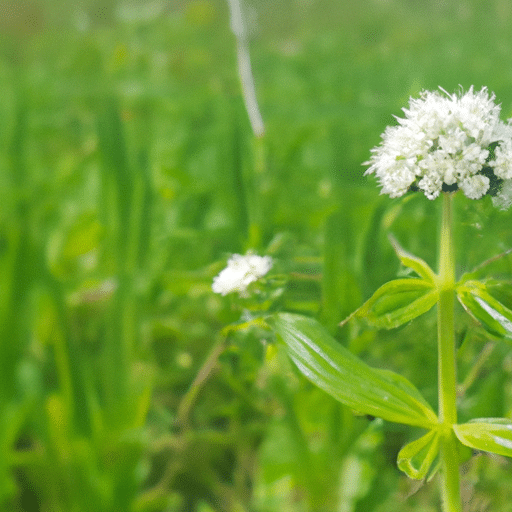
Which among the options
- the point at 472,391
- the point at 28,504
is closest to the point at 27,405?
the point at 28,504

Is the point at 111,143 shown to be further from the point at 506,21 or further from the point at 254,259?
the point at 506,21

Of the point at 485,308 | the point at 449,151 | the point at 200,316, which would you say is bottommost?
the point at 200,316

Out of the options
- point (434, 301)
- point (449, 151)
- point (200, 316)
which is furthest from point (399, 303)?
point (200, 316)

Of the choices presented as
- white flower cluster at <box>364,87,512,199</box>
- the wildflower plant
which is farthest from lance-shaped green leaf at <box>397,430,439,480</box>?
white flower cluster at <box>364,87,512,199</box>

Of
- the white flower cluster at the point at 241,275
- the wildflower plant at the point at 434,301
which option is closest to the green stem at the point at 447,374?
the wildflower plant at the point at 434,301

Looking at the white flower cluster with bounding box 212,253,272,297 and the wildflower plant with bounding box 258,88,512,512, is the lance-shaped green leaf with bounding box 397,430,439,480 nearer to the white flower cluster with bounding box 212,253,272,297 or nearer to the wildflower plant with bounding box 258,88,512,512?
the wildflower plant with bounding box 258,88,512,512

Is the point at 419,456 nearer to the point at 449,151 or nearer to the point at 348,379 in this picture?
the point at 348,379
